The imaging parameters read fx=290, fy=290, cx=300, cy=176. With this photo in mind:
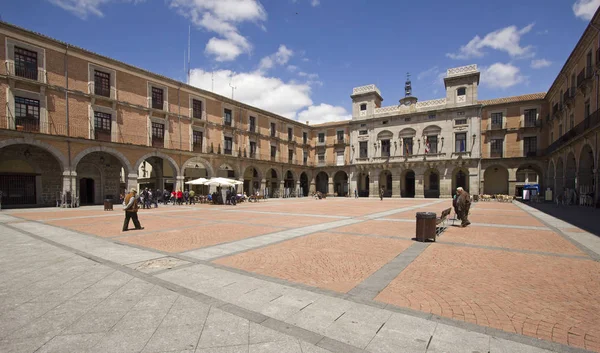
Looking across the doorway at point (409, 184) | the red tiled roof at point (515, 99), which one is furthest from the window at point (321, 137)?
the red tiled roof at point (515, 99)

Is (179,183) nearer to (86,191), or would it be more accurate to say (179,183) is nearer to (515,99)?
(86,191)

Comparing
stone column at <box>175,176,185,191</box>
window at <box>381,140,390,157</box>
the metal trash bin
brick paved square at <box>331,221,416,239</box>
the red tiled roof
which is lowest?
brick paved square at <box>331,221,416,239</box>

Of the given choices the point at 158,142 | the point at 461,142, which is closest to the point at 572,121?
the point at 461,142

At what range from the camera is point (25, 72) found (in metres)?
19.3

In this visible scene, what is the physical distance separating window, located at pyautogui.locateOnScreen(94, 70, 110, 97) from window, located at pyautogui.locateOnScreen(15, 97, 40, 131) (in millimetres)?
3993

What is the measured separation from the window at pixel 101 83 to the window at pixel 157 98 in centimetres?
369

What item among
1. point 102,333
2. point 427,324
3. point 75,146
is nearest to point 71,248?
point 102,333

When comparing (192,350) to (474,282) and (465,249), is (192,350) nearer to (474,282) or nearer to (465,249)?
(474,282)

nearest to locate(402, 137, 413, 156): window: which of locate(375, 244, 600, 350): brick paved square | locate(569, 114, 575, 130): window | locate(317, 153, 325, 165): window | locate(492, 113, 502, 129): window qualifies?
locate(492, 113, 502, 129): window

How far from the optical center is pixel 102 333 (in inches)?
122

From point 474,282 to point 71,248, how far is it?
8.71m

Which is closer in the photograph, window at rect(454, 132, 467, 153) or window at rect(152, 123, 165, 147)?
window at rect(152, 123, 165, 147)

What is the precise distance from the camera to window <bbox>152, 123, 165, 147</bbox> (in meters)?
26.2

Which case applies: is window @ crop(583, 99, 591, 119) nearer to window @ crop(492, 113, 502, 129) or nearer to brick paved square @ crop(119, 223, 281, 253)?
window @ crop(492, 113, 502, 129)
